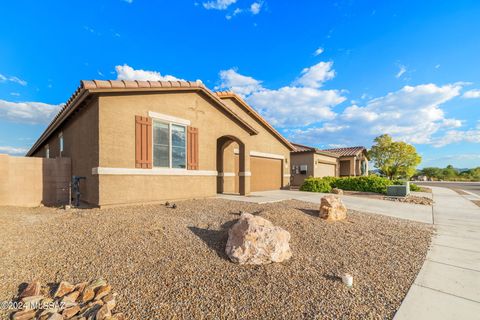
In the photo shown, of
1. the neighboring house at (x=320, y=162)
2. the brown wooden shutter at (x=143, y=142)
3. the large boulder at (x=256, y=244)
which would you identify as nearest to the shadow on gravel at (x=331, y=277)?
the large boulder at (x=256, y=244)

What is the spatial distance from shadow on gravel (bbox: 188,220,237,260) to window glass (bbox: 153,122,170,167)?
401 centimetres

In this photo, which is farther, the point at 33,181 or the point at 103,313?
the point at 33,181

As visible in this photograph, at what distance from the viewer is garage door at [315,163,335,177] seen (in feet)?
65.7

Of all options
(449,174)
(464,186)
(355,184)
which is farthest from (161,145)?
(449,174)

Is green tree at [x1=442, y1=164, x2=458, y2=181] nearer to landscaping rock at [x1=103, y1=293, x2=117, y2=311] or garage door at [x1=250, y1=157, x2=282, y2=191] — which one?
garage door at [x1=250, y1=157, x2=282, y2=191]

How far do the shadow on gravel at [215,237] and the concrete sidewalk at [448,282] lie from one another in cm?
274

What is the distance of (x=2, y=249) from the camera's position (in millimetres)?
3930

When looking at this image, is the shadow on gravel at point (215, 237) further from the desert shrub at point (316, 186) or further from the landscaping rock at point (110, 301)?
the desert shrub at point (316, 186)

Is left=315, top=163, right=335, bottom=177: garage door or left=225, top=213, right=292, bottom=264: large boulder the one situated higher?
left=315, top=163, right=335, bottom=177: garage door

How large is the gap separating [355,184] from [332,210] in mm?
11033

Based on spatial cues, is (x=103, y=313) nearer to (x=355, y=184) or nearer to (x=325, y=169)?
(x=355, y=184)

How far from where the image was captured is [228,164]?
12.2m

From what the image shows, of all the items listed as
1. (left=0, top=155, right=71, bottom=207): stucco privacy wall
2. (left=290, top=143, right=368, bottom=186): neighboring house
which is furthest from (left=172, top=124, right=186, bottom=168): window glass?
(left=290, top=143, right=368, bottom=186): neighboring house

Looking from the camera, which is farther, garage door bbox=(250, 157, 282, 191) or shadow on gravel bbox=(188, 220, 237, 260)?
garage door bbox=(250, 157, 282, 191)
